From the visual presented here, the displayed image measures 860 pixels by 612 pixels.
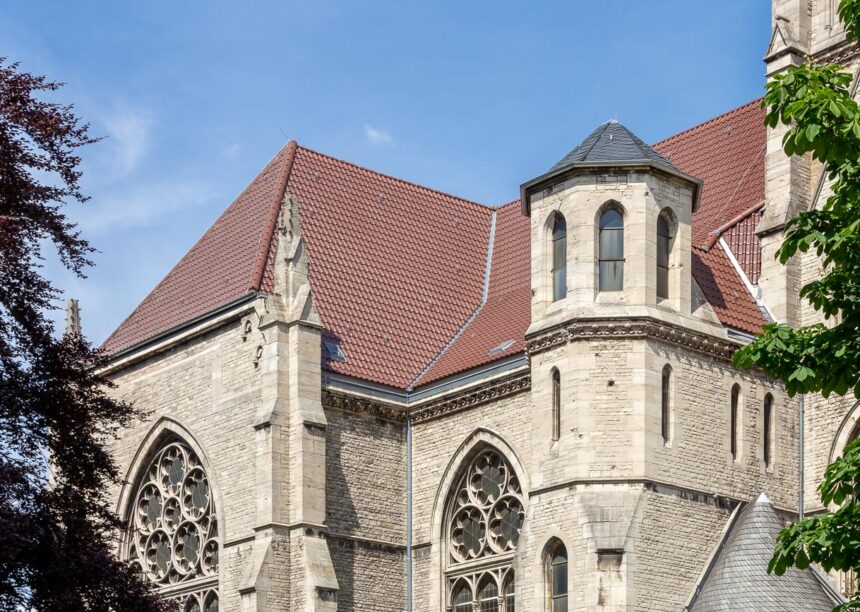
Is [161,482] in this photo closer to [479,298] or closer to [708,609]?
[479,298]

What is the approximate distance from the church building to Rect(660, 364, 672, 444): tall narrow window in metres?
0.04

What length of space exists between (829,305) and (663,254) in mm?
13272

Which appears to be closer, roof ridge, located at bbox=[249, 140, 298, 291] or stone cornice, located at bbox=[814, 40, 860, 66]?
stone cornice, located at bbox=[814, 40, 860, 66]

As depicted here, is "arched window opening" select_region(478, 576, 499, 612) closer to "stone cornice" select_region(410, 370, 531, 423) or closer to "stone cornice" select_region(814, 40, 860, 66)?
"stone cornice" select_region(410, 370, 531, 423)

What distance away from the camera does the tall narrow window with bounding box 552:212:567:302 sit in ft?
91.8

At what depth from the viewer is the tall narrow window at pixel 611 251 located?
1087 inches

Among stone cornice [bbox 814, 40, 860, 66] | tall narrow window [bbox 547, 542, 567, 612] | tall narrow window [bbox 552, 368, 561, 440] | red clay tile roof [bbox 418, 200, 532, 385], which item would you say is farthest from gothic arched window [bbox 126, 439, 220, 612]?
stone cornice [bbox 814, 40, 860, 66]

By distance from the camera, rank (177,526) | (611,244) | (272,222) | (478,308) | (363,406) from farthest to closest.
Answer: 1. (478,308)
2. (272,222)
3. (177,526)
4. (363,406)
5. (611,244)

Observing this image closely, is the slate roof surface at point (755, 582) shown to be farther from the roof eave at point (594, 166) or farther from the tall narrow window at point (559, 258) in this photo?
the roof eave at point (594, 166)

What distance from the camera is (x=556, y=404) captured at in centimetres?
2752

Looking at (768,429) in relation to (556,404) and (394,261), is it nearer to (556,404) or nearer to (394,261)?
(556,404)

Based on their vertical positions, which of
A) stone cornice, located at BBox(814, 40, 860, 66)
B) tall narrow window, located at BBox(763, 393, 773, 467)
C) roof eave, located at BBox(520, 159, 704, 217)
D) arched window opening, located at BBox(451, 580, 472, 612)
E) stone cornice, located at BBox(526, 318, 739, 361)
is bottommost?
arched window opening, located at BBox(451, 580, 472, 612)

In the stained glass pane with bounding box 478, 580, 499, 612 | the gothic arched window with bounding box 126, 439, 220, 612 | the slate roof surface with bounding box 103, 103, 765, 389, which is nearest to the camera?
the stained glass pane with bounding box 478, 580, 499, 612

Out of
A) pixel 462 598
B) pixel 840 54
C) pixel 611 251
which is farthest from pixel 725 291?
pixel 462 598
